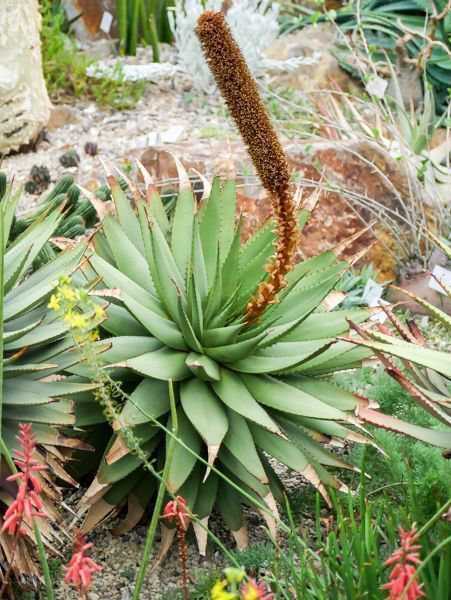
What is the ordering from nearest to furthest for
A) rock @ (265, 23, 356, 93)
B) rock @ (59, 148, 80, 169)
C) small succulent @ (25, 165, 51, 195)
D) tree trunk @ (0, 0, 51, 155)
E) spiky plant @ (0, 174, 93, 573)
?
spiky plant @ (0, 174, 93, 573), small succulent @ (25, 165, 51, 195), rock @ (59, 148, 80, 169), tree trunk @ (0, 0, 51, 155), rock @ (265, 23, 356, 93)

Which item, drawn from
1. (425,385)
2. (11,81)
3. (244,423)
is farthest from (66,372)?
(11,81)

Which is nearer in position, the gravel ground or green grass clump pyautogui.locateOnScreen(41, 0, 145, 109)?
the gravel ground

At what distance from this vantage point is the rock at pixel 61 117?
617cm

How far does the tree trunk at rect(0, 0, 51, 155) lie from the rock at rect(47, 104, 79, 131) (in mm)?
300

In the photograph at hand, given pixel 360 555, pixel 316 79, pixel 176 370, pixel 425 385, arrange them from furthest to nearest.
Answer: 1. pixel 316 79
2. pixel 176 370
3. pixel 425 385
4. pixel 360 555

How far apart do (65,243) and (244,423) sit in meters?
0.86

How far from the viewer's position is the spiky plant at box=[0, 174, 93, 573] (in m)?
2.28

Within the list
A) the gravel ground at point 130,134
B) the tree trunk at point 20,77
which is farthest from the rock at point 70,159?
the tree trunk at point 20,77

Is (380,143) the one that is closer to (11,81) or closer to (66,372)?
(11,81)

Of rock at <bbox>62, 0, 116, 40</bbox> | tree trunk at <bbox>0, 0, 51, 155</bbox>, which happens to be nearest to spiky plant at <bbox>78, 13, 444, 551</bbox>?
tree trunk at <bbox>0, 0, 51, 155</bbox>

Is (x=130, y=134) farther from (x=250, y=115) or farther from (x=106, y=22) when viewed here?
(x=250, y=115)

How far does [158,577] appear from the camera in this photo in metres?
2.68

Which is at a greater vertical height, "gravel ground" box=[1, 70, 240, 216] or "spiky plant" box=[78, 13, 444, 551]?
"spiky plant" box=[78, 13, 444, 551]

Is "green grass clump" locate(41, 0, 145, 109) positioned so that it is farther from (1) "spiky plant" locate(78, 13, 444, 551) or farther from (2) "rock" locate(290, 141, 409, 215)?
(1) "spiky plant" locate(78, 13, 444, 551)
